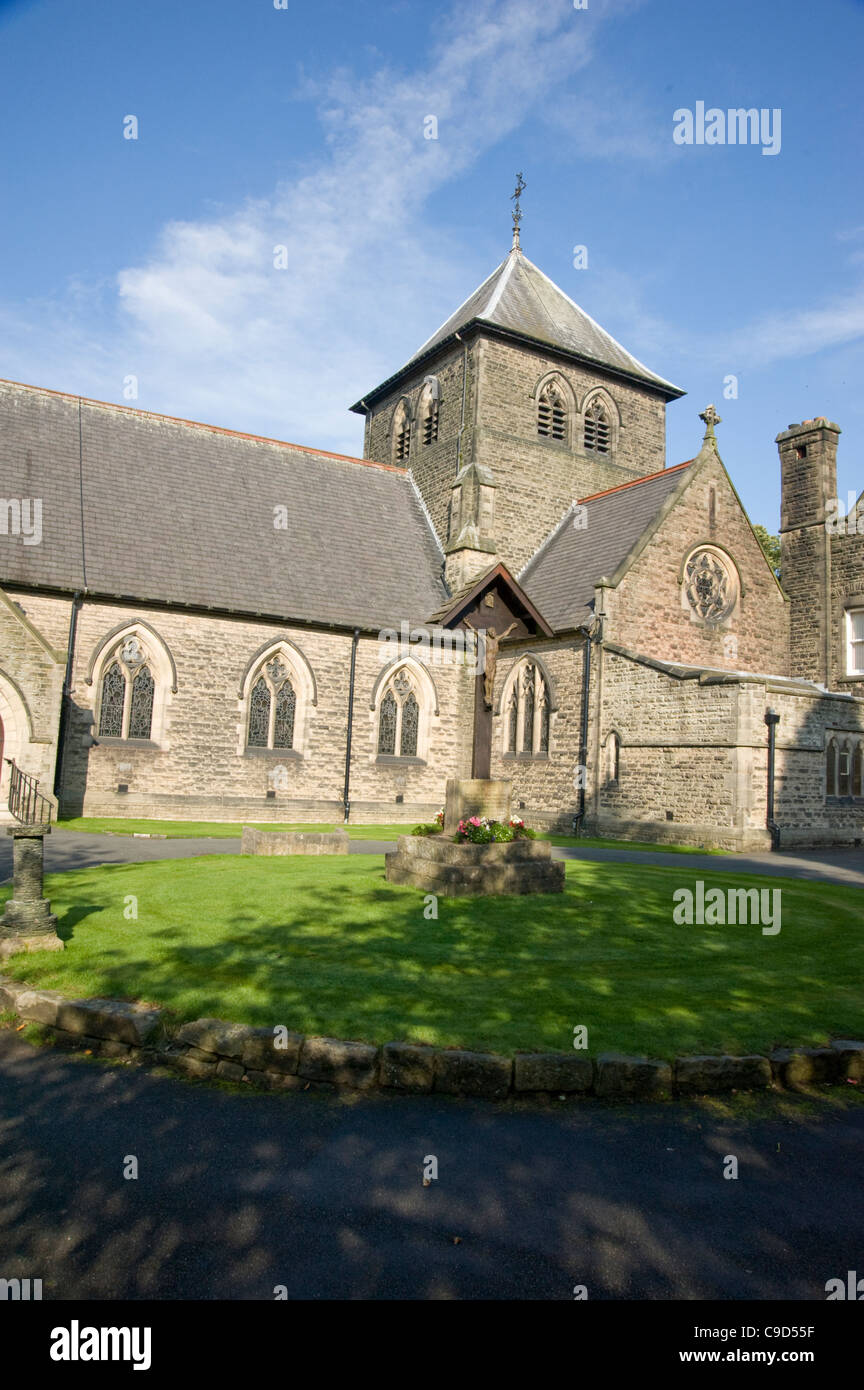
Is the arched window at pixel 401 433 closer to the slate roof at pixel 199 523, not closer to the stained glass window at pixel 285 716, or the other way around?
the slate roof at pixel 199 523

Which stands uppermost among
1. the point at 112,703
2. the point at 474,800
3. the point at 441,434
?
the point at 441,434

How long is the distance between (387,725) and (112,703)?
7.84m

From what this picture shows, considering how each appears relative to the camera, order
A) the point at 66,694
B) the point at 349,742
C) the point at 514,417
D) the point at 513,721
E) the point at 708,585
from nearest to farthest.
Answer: the point at 66,694
the point at 349,742
the point at 708,585
the point at 513,721
the point at 514,417

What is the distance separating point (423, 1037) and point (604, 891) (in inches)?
239

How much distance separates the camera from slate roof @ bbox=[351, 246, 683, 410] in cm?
3150

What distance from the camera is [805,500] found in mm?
27922

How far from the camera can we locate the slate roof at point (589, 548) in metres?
24.9

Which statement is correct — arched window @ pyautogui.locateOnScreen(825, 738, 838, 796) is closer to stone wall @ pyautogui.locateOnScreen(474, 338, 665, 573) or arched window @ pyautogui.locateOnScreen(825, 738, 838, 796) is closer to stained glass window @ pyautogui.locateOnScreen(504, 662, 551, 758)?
stained glass window @ pyautogui.locateOnScreen(504, 662, 551, 758)

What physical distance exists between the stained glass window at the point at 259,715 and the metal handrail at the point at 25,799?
20.1 feet

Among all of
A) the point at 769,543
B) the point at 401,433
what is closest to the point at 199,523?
the point at 401,433

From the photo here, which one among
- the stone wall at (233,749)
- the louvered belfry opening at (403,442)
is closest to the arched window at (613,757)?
the stone wall at (233,749)

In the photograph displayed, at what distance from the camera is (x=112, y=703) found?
21672 millimetres

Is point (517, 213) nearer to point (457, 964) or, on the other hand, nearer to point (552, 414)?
point (552, 414)

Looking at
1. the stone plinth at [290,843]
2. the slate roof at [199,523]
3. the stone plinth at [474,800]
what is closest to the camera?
the stone plinth at [474,800]
